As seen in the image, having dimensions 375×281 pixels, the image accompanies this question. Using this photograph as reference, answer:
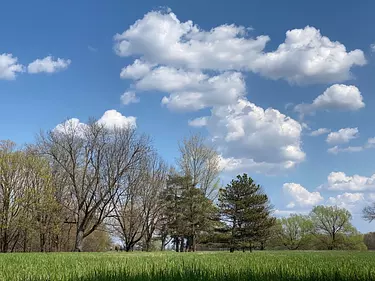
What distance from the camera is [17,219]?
36531 millimetres

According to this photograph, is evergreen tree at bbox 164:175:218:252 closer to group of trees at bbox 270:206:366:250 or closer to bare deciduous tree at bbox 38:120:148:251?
bare deciduous tree at bbox 38:120:148:251

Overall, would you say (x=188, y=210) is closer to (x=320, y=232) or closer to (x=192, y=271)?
(x=192, y=271)

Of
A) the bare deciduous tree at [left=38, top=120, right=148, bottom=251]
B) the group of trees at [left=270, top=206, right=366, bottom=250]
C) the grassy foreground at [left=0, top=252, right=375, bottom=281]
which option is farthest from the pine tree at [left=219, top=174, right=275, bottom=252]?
the grassy foreground at [left=0, top=252, right=375, bottom=281]

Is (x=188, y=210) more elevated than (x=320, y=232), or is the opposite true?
(x=188, y=210)

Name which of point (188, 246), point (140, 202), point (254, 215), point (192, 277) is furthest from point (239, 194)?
point (192, 277)

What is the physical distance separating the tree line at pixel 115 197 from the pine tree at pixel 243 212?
0.12 m

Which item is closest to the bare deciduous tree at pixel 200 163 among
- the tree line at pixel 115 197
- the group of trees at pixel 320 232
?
the tree line at pixel 115 197

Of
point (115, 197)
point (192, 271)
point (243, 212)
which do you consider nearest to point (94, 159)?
point (115, 197)

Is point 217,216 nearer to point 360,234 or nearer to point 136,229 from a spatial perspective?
point 136,229

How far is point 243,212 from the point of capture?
146ft

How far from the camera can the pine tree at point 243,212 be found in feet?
146

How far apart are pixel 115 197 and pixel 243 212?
1539 centimetres

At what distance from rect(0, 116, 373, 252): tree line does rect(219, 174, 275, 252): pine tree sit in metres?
0.12

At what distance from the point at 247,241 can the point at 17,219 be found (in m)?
25.8
